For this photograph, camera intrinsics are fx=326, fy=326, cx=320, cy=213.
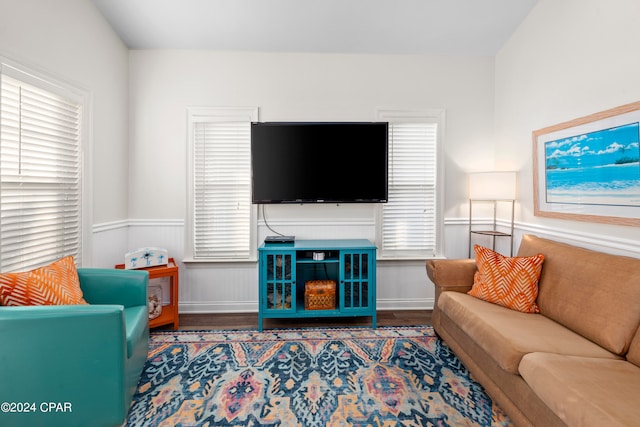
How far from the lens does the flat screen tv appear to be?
121 inches

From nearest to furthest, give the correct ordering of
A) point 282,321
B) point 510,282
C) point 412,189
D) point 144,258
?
point 510,282 < point 144,258 < point 282,321 < point 412,189

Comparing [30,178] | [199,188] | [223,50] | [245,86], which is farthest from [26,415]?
[223,50]

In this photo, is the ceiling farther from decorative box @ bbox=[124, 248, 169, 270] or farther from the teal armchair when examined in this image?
the teal armchair

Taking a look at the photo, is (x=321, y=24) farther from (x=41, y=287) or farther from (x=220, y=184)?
(x=41, y=287)

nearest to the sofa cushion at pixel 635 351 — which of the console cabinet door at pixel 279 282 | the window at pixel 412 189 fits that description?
the window at pixel 412 189

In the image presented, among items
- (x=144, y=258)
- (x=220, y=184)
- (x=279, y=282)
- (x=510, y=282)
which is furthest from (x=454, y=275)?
(x=144, y=258)

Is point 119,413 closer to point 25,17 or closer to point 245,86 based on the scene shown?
point 25,17

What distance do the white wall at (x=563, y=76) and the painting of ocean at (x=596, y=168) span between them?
0.57 ft

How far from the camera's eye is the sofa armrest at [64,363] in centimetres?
148

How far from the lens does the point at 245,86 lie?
10.7 feet

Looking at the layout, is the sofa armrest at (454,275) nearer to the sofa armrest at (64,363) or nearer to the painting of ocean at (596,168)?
the painting of ocean at (596,168)

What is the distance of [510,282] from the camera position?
224cm

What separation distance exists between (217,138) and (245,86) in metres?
0.59

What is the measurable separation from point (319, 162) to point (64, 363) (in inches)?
91.0
